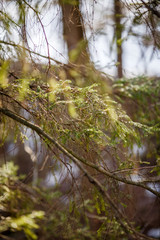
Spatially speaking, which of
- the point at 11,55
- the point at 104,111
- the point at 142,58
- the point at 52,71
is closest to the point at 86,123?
the point at 104,111

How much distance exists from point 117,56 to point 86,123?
5073 millimetres

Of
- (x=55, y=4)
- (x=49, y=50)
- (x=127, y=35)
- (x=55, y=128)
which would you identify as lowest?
(x=55, y=128)

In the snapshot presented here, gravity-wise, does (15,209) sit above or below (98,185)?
below

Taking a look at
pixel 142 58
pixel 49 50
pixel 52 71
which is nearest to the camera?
pixel 49 50

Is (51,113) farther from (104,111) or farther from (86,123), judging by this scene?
(104,111)

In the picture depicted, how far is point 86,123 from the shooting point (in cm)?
264

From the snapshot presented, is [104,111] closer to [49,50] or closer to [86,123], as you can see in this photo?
[86,123]

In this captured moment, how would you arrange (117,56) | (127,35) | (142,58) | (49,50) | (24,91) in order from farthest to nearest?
(117,56) → (142,58) → (127,35) → (49,50) → (24,91)

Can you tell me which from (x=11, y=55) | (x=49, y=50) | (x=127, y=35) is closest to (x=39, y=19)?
(x=49, y=50)

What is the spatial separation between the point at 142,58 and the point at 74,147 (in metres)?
4.92

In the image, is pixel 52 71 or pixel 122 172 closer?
pixel 122 172

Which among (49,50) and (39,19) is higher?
(39,19)

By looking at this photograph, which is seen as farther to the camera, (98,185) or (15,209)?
(15,209)

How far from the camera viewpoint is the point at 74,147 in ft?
8.63
